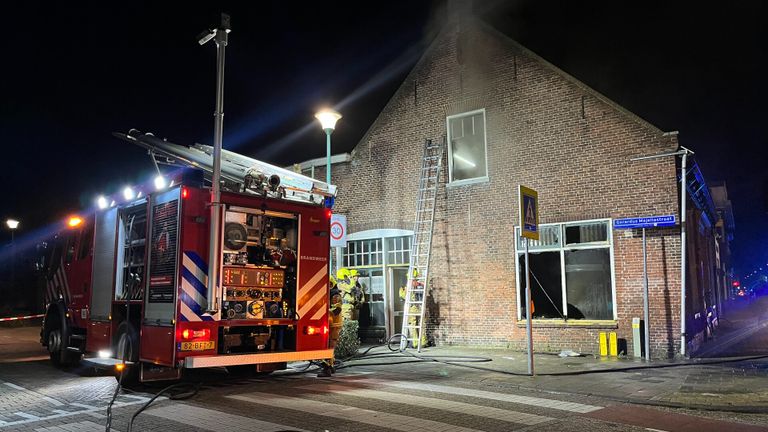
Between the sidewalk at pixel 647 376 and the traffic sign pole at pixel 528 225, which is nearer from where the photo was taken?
the sidewalk at pixel 647 376

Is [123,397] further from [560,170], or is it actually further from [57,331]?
[560,170]

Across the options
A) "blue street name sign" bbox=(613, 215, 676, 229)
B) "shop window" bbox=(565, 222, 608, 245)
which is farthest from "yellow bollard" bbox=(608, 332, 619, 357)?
"blue street name sign" bbox=(613, 215, 676, 229)

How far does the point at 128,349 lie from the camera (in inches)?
364

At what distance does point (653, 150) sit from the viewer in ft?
40.8

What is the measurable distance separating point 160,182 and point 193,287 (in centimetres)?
196

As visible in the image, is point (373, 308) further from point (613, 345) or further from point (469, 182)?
point (613, 345)

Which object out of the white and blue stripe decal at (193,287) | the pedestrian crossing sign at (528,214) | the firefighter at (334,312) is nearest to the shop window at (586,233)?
the pedestrian crossing sign at (528,214)

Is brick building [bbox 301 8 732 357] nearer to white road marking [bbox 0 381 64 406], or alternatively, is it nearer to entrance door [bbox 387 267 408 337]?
entrance door [bbox 387 267 408 337]

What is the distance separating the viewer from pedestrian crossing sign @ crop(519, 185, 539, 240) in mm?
10047

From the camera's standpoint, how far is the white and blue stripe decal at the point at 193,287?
829 cm

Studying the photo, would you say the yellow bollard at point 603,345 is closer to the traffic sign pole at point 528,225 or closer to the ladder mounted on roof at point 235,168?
the traffic sign pole at point 528,225

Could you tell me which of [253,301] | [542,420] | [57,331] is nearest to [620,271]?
[542,420]

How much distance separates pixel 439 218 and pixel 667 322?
5.98m

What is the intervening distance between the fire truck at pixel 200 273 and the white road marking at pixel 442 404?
107 cm
